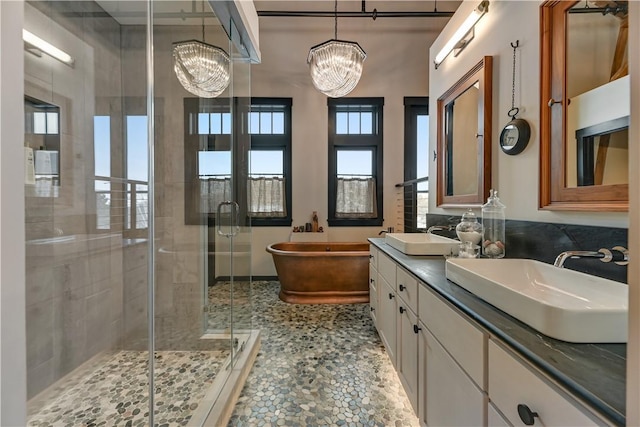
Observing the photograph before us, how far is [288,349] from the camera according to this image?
87.6 inches

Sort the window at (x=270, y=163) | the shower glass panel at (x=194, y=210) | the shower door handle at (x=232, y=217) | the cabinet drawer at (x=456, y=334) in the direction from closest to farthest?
the cabinet drawer at (x=456, y=334) < the shower glass panel at (x=194, y=210) < the shower door handle at (x=232, y=217) < the window at (x=270, y=163)

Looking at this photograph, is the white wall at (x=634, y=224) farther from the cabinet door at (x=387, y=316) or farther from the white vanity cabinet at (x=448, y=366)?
the cabinet door at (x=387, y=316)

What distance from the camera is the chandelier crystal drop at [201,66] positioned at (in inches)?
90.4

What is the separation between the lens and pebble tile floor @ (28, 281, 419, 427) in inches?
60.8

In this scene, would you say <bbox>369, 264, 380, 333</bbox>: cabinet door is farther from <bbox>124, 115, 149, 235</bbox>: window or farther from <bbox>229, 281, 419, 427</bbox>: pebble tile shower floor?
<bbox>124, 115, 149, 235</bbox>: window

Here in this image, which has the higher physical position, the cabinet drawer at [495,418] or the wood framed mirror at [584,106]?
the wood framed mirror at [584,106]

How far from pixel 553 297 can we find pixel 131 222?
2.75m

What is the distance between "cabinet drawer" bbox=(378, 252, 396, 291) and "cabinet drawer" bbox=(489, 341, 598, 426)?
3.27 feet

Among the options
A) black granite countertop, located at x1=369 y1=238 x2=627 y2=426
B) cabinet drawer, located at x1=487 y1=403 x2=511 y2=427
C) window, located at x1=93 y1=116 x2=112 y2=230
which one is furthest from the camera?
window, located at x1=93 y1=116 x2=112 y2=230

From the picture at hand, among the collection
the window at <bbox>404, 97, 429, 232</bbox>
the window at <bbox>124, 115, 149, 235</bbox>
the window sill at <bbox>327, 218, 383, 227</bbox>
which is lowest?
the window sill at <bbox>327, 218, 383, 227</bbox>

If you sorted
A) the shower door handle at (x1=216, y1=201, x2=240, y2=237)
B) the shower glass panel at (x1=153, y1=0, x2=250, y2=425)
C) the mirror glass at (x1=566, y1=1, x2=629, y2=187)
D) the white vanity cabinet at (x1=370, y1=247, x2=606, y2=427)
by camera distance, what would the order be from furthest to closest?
the shower door handle at (x1=216, y1=201, x2=240, y2=237)
the shower glass panel at (x1=153, y1=0, x2=250, y2=425)
the mirror glass at (x1=566, y1=1, x2=629, y2=187)
the white vanity cabinet at (x1=370, y1=247, x2=606, y2=427)

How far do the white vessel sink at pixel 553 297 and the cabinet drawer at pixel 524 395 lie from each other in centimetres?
12

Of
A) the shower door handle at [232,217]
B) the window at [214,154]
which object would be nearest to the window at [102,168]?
the window at [214,154]

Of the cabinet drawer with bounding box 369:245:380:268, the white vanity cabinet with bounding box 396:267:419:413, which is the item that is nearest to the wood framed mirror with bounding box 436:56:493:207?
the cabinet drawer with bounding box 369:245:380:268
